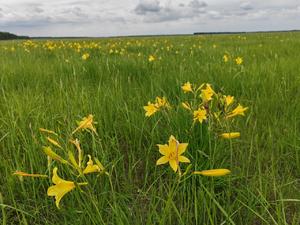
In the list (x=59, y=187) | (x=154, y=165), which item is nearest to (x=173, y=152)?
(x=59, y=187)

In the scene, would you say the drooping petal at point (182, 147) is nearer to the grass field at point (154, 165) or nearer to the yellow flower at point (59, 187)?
the grass field at point (154, 165)

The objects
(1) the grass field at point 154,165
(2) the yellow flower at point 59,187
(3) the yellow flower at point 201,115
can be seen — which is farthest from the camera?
(3) the yellow flower at point 201,115

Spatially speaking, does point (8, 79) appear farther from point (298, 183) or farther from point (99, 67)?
point (298, 183)

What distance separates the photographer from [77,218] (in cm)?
141

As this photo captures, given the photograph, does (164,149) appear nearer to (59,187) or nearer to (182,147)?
(182,147)

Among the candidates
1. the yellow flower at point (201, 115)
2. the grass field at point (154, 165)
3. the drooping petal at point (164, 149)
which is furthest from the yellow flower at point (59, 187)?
the yellow flower at point (201, 115)

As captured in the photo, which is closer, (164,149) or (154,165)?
(164,149)

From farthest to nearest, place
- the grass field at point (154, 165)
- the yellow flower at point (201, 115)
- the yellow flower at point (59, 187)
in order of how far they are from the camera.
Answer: the yellow flower at point (201, 115) < the grass field at point (154, 165) < the yellow flower at point (59, 187)

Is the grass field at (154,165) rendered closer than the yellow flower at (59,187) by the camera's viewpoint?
No

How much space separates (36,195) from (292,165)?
1.37m

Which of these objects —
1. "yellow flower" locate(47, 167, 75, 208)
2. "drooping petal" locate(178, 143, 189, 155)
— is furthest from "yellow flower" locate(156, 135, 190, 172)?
"yellow flower" locate(47, 167, 75, 208)

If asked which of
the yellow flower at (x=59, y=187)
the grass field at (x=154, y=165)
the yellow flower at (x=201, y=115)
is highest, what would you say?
the yellow flower at (x=201, y=115)

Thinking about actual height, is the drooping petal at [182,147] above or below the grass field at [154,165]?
above

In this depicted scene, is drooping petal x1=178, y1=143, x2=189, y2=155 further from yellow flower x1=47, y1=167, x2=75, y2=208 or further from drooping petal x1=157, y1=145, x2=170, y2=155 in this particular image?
yellow flower x1=47, y1=167, x2=75, y2=208
